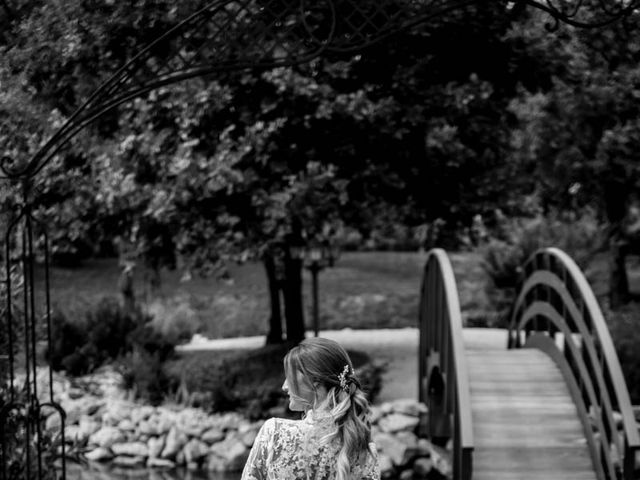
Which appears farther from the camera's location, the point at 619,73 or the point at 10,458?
the point at 619,73

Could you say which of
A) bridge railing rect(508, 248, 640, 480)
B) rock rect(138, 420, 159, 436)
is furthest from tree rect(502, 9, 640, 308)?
rock rect(138, 420, 159, 436)

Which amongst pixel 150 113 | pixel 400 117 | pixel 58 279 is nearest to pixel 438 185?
pixel 400 117

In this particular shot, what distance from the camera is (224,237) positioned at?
39.4 ft

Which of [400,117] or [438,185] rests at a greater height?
[400,117]

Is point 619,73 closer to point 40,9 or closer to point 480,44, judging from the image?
point 480,44

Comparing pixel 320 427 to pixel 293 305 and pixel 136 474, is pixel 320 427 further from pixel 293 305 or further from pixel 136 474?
pixel 293 305

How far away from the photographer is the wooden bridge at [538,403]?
23.4 feet

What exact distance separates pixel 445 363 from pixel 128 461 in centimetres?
513

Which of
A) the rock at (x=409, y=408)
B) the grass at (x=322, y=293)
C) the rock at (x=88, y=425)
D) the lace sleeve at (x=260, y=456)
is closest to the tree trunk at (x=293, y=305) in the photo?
the rock at (x=409, y=408)

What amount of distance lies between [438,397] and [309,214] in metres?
2.69

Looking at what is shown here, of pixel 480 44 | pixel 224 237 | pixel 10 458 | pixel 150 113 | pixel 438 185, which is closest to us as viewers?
pixel 10 458

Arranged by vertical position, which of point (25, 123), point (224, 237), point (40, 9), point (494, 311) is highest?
point (40, 9)

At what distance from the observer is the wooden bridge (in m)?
7.12

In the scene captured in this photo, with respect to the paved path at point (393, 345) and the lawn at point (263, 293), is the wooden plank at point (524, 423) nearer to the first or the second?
the paved path at point (393, 345)
